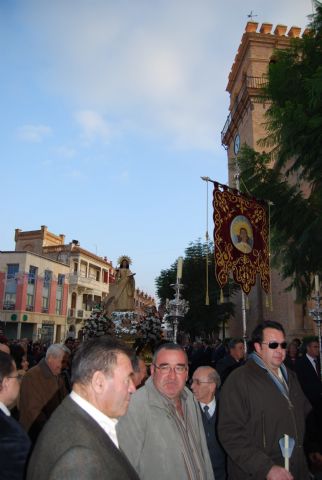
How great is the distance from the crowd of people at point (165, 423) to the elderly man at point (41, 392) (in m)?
2.12

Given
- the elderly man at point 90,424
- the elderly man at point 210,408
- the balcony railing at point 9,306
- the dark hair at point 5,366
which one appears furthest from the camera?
the balcony railing at point 9,306

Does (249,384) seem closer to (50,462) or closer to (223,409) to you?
(223,409)

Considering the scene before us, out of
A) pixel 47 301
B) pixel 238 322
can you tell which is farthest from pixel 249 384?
pixel 47 301

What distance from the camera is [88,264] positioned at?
169 ft

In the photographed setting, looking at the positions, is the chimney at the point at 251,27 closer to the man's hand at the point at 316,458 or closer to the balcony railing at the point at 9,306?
the man's hand at the point at 316,458

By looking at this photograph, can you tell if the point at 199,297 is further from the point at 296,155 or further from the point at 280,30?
the point at 280,30

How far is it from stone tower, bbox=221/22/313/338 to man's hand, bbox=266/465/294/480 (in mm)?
19020

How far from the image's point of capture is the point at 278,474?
9.70ft

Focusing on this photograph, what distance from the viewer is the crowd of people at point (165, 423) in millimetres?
1664

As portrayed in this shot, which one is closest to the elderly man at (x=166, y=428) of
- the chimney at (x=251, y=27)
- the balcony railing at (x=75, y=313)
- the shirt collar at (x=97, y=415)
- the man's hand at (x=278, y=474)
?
the man's hand at (x=278, y=474)

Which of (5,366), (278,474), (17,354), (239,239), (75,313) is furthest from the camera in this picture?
(75,313)

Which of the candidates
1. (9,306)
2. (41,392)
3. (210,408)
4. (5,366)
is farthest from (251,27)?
(9,306)

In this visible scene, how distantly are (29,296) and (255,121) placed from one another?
27.1 meters

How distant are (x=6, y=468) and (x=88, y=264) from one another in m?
49.9
